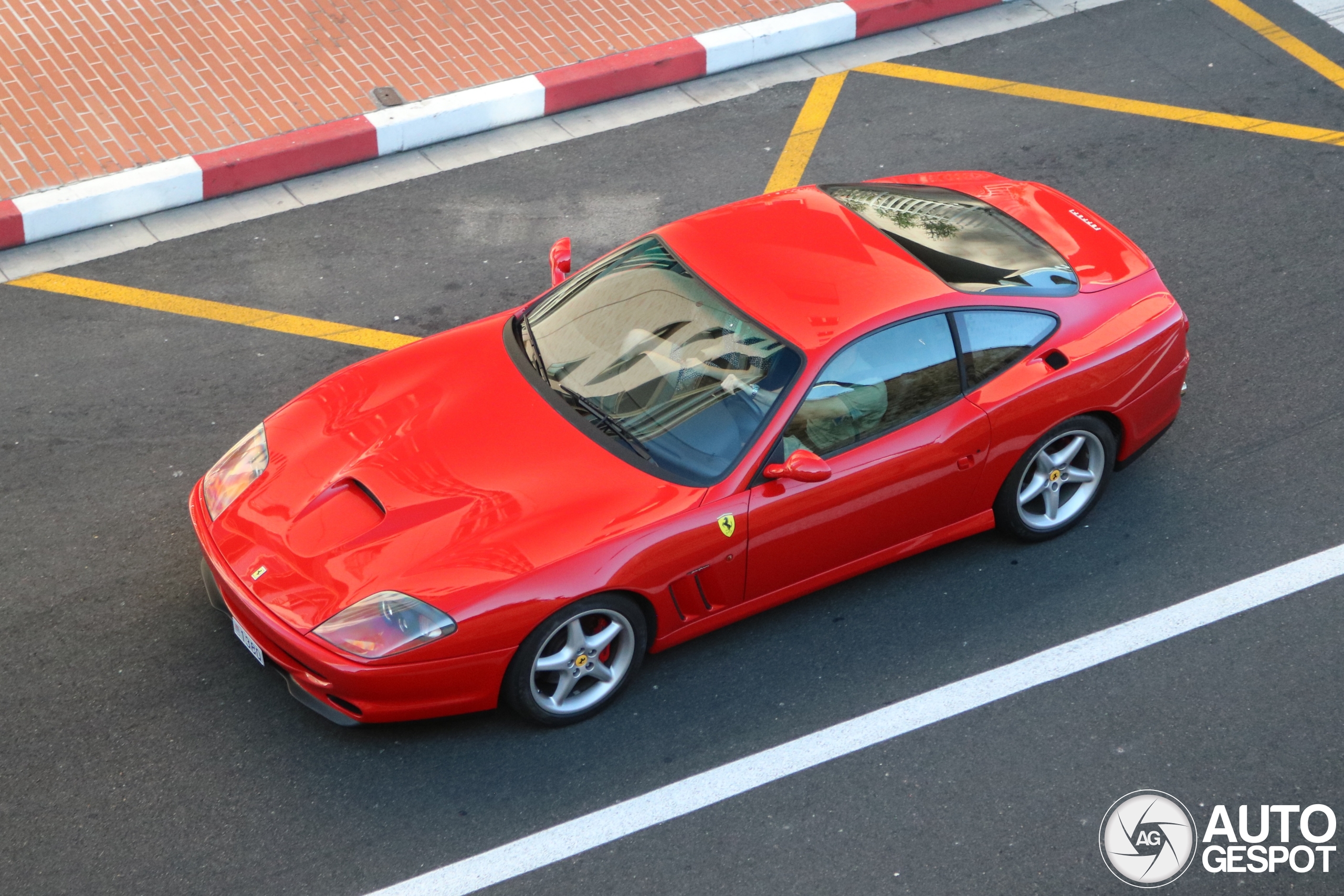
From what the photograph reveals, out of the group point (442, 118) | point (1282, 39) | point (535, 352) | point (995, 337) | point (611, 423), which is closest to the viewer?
point (611, 423)

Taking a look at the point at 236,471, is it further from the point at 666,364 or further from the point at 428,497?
the point at 666,364

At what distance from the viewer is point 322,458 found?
5.28 metres

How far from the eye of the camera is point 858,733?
5062 millimetres

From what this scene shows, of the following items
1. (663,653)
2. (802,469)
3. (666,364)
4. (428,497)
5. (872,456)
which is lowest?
(663,653)

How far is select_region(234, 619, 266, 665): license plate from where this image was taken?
4.91 metres

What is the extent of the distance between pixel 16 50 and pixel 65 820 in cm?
614

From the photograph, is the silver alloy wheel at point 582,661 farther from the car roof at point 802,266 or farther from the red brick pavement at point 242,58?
the red brick pavement at point 242,58

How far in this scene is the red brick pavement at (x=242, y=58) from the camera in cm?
845

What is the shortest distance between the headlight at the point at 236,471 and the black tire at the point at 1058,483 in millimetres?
2966

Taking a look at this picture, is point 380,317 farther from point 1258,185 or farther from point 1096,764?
point 1258,185

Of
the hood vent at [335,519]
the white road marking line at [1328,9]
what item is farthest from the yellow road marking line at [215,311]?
the white road marking line at [1328,9]

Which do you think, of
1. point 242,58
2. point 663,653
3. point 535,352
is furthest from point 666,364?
point 242,58

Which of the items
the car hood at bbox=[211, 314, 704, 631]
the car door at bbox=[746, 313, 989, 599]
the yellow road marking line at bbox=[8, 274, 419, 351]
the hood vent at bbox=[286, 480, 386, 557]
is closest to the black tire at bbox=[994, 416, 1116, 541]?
the car door at bbox=[746, 313, 989, 599]

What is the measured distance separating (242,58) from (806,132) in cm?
374
